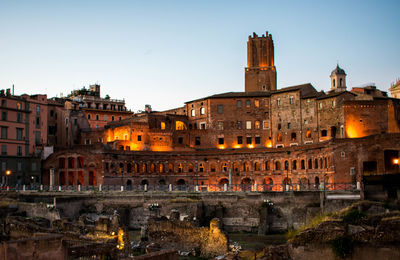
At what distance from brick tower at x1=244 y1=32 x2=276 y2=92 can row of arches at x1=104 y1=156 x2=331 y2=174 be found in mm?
24948

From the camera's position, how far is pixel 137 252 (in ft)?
96.5

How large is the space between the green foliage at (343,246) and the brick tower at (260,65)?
7763 centimetres

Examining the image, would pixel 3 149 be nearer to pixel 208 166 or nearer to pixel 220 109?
pixel 208 166

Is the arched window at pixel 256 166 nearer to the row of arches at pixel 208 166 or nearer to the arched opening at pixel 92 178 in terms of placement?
the row of arches at pixel 208 166

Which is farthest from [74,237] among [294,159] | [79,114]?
[79,114]

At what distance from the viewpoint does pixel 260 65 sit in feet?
316

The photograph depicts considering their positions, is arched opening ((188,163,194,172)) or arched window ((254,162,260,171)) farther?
arched opening ((188,163,194,172))

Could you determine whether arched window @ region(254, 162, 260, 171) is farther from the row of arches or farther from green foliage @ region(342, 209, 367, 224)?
green foliage @ region(342, 209, 367, 224)

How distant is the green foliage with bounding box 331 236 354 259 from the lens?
18.5 meters

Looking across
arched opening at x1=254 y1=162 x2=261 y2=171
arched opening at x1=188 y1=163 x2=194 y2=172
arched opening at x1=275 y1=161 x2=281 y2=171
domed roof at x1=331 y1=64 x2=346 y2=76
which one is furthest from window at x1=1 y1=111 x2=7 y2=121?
domed roof at x1=331 y1=64 x2=346 y2=76

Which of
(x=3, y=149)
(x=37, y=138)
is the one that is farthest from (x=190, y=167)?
(x=3, y=149)

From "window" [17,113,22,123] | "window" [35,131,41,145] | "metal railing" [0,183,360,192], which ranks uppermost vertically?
"window" [17,113,22,123]

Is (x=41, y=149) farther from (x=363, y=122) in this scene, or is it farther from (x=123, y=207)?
(x=363, y=122)

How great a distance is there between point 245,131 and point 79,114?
34.5 m
